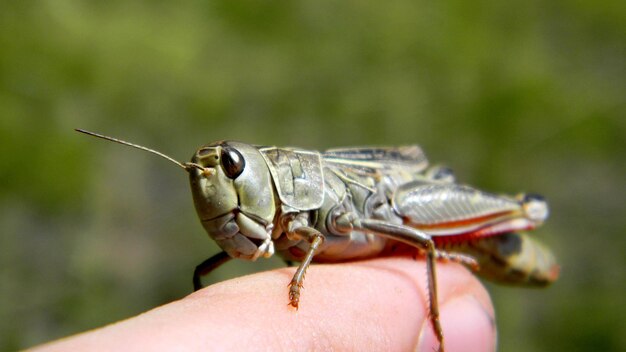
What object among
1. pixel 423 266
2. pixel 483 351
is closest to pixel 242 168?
pixel 423 266

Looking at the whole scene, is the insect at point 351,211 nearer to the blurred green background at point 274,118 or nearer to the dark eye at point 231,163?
the dark eye at point 231,163

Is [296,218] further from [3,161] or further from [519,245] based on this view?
[3,161]

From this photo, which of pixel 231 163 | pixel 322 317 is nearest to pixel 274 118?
pixel 231 163

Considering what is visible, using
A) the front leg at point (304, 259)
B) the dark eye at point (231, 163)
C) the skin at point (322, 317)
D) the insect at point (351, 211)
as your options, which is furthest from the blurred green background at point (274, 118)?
the dark eye at point (231, 163)

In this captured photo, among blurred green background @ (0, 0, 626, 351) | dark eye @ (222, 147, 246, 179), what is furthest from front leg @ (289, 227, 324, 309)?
blurred green background @ (0, 0, 626, 351)

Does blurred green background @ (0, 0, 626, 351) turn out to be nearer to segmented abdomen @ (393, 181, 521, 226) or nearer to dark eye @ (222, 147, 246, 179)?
segmented abdomen @ (393, 181, 521, 226)

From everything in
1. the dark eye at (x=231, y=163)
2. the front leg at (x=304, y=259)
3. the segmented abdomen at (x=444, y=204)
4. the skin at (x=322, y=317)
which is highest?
the dark eye at (x=231, y=163)
